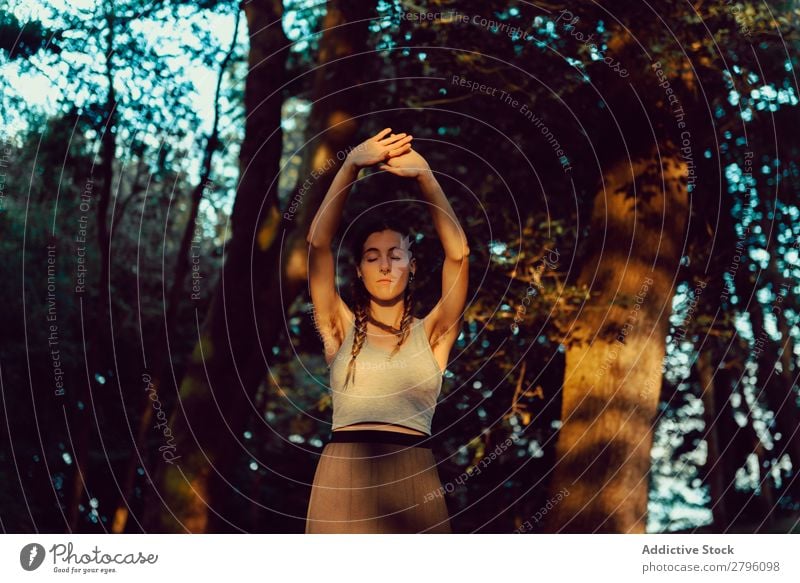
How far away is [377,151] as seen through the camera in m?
5.79

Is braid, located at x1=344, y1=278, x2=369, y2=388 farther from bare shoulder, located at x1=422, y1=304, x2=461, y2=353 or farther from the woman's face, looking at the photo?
bare shoulder, located at x1=422, y1=304, x2=461, y2=353

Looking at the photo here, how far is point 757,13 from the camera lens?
9.41 metres

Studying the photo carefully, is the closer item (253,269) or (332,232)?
(332,232)

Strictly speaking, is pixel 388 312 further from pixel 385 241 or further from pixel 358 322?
pixel 385 241

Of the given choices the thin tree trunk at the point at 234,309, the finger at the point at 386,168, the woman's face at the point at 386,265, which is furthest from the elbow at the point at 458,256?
the thin tree trunk at the point at 234,309

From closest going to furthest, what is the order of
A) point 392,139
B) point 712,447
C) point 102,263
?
point 392,139
point 102,263
point 712,447

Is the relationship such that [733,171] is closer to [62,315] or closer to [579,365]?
[579,365]

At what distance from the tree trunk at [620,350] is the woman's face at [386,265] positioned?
11.6 ft

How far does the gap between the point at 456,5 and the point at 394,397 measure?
5.26 metres

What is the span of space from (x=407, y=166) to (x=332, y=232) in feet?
1.70

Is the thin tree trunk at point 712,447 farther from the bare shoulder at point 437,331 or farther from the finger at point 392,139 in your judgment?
the finger at point 392,139

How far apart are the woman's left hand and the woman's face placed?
426 mm

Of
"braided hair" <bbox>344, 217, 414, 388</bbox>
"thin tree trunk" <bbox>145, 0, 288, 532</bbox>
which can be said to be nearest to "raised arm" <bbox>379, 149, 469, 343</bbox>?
"braided hair" <bbox>344, 217, 414, 388</bbox>

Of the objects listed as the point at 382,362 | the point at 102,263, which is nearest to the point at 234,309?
the point at 102,263
